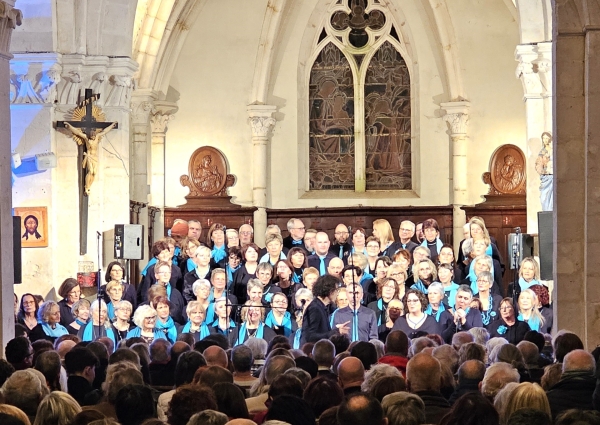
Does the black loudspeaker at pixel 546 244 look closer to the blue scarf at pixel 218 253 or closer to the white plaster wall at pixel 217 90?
the blue scarf at pixel 218 253

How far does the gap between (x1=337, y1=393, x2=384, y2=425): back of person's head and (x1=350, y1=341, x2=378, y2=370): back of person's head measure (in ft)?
7.67

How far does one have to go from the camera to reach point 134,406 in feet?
18.0

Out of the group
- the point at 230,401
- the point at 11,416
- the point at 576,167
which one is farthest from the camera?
the point at 576,167

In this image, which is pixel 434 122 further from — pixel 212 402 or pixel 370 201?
pixel 212 402

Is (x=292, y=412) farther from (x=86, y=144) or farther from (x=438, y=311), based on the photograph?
(x=86, y=144)

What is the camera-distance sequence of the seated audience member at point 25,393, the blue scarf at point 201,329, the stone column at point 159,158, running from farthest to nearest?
the stone column at point 159,158
the blue scarf at point 201,329
the seated audience member at point 25,393

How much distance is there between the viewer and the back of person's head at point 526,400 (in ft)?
17.8

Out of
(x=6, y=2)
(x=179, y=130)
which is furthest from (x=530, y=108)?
(x=6, y=2)

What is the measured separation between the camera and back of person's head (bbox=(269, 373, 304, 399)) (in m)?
5.91

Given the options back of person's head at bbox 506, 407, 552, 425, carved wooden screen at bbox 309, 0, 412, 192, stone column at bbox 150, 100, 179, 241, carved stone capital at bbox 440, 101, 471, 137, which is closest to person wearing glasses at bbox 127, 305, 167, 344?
back of person's head at bbox 506, 407, 552, 425

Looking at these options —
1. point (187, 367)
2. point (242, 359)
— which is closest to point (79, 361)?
point (187, 367)

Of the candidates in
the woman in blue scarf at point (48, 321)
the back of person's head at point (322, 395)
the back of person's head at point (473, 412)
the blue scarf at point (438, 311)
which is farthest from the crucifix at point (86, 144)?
the back of person's head at point (473, 412)

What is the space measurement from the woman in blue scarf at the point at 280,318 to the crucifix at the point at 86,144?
3.56 metres

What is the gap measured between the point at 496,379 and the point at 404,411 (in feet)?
3.92
